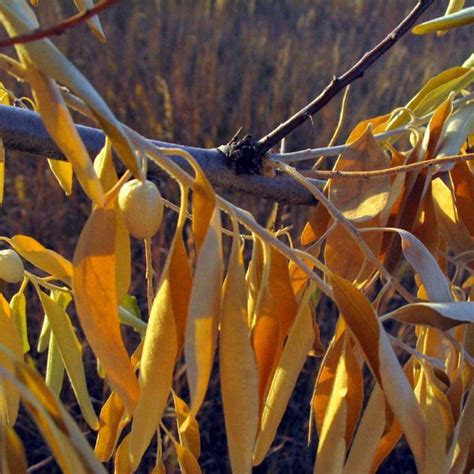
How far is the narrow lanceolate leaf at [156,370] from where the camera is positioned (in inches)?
14.2

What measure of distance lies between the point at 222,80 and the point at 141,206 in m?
2.86

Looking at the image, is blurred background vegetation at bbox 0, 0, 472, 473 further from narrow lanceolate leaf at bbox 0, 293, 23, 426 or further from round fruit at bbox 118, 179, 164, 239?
round fruit at bbox 118, 179, 164, 239

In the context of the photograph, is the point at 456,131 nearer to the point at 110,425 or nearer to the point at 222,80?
the point at 110,425

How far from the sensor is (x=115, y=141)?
31 cm

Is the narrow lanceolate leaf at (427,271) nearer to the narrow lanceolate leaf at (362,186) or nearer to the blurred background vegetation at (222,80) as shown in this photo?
the narrow lanceolate leaf at (362,186)

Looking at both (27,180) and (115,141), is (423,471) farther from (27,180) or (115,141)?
(27,180)

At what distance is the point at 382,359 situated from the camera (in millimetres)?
377

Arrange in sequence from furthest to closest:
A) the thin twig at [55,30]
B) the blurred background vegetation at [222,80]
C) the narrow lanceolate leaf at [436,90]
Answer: the blurred background vegetation at [222,80]
the narrow lanceolate leaf at [436,90]
the thin twig at [55,30]

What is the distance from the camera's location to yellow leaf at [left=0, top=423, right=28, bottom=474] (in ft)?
0.99

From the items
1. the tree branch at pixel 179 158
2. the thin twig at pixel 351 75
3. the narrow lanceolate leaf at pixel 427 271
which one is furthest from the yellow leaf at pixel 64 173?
the narrow lanceolate leaf at pixel 427 271

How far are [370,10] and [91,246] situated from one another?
398cm

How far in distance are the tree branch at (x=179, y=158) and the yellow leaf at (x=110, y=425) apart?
148mm

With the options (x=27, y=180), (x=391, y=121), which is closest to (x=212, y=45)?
(x=27, y=180)

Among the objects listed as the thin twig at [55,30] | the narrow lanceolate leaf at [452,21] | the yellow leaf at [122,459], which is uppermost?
the thin twig at [55,30]
